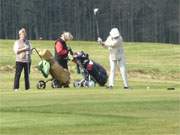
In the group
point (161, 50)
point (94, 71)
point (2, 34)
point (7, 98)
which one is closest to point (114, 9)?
point (2, 34)

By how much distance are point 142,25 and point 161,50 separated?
184 feet

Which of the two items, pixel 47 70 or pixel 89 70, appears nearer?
pixel 47 70

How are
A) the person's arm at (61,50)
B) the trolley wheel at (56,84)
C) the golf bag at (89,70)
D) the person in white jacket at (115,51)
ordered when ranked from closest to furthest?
the person in white jacket at (115,51)
the trolley wheel at (56,84)
the person's arm at (61,50)
the golf bag at (89,70)

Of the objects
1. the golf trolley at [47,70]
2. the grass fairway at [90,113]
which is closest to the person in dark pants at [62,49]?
the golf trolley at [47,70]

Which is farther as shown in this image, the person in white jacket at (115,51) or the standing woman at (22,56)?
the person in white jacket at (115,51)

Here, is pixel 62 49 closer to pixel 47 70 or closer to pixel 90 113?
pixel 47 70

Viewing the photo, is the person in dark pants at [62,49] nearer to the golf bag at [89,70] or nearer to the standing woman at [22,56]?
the golf bag at [89,70]

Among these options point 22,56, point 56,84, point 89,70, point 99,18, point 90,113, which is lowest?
point 90,113

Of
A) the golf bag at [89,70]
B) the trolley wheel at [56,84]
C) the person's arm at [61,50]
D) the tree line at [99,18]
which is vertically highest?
the tree line at [99,18]

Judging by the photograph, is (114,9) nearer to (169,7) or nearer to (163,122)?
(169,7)

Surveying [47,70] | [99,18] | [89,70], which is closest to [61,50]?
[47,70]

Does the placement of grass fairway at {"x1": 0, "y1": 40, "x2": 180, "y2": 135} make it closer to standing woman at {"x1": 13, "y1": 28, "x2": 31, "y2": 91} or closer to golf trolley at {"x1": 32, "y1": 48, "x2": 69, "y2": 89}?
standing woman at {"x1": 13, "y1": 28, "x2": 31, "y2": 91}

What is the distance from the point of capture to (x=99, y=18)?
10738 centimetres

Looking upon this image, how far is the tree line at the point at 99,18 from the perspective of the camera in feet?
342
